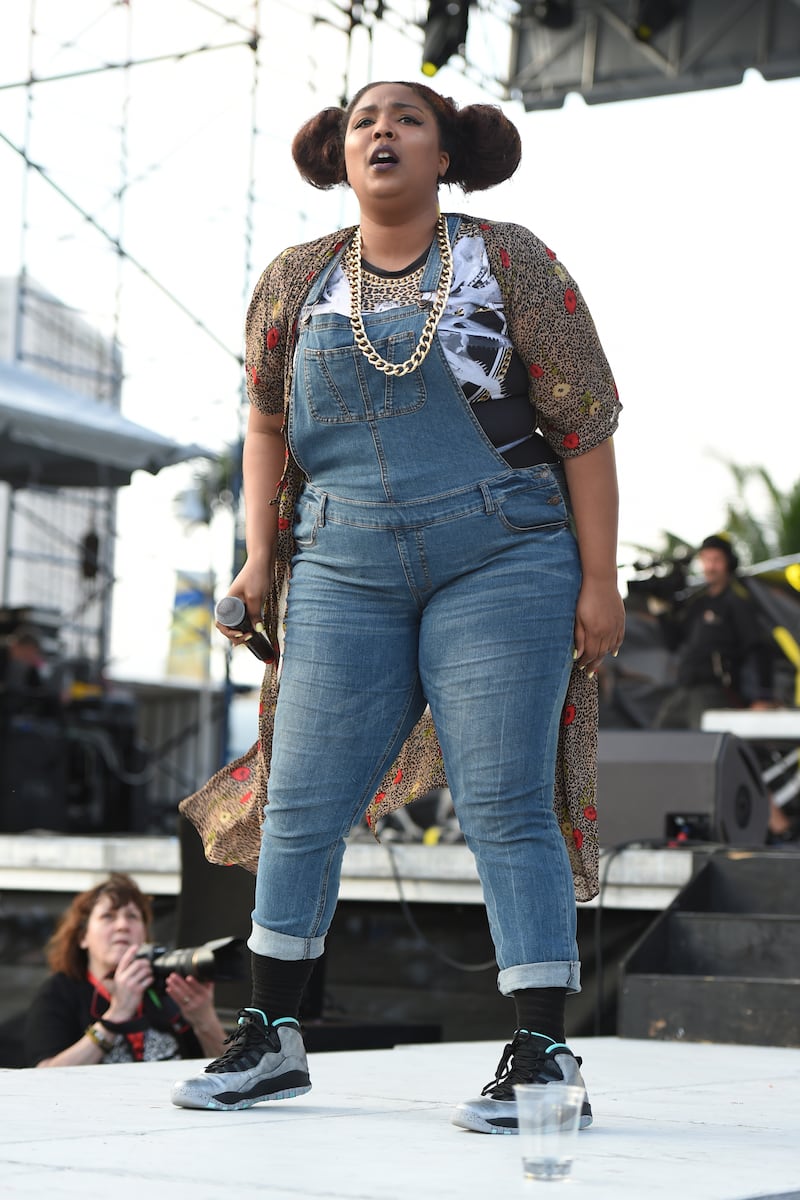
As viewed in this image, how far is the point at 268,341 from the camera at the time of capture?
2.21 metres

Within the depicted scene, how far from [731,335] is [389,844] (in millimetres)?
16844

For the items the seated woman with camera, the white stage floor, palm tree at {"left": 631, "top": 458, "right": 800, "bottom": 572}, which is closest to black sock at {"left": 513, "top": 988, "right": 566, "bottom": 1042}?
the white stage floor

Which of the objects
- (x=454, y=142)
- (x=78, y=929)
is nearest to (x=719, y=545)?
(x=78, y=929)

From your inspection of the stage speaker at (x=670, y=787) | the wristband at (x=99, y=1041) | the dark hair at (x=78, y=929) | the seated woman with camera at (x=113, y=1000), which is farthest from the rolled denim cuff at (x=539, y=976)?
the stage speaker at (x=670, y=787)

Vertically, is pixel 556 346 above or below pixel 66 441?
below

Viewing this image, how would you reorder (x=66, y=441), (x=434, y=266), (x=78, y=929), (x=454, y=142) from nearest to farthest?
(x=434, y=266) < (x=454, y=142) < (x=78, y=929) < (x=66, y=441)

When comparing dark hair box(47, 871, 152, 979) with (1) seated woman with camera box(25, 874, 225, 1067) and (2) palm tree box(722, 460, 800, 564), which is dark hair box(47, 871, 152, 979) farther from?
(2) palm tree box(722, 460, 800, 564)

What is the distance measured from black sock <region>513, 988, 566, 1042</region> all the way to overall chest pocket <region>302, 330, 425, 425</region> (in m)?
0.76

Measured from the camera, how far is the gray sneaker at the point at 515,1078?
193cm

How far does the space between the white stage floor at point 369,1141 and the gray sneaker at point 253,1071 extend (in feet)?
0.08

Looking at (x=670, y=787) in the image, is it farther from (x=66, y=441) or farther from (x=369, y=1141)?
(x=66, y=441)

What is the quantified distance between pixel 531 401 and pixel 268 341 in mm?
386

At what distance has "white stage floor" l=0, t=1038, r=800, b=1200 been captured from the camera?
1.50m

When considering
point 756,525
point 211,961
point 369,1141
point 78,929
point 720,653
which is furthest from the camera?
point 756,525
